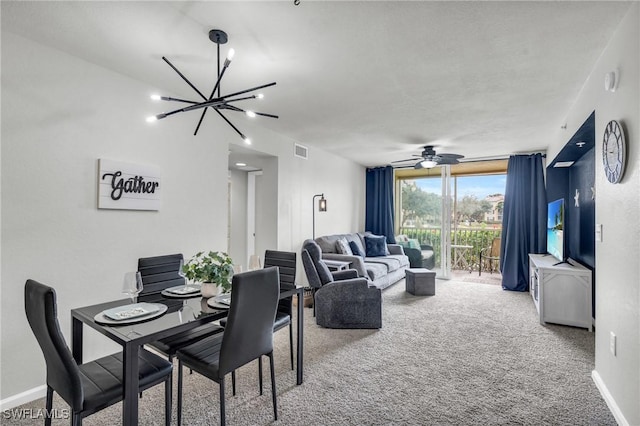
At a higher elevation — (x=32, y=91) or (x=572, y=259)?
(x=32, y=91)

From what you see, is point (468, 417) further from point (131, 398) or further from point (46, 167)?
point (46, 167)

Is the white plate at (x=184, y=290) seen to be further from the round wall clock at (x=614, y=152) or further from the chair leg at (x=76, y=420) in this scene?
the round wall clock at (x=614, y=152)

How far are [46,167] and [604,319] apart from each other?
4147mm

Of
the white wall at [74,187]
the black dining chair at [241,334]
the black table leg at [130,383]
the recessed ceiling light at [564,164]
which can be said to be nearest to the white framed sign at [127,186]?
the white wall at [74,187]

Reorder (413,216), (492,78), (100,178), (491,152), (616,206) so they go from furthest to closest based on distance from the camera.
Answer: (413,216) → (491,152) → (492,78) → (100,178) → (616,206)

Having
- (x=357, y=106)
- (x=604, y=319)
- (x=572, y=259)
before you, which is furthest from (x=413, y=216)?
(x=604, y=319)

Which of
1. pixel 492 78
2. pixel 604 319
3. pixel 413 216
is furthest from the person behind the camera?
pixel 413 216

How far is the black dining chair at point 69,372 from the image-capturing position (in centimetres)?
139

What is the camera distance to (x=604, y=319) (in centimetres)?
229

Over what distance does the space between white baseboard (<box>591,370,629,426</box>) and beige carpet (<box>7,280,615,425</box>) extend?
Answer: 0.13 feet

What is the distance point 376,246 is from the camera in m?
6.45

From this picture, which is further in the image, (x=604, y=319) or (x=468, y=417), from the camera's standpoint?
(x=604, y=319)

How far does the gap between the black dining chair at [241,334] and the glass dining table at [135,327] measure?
0.16 m

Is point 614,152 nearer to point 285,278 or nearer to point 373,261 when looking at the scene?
point 285,278
